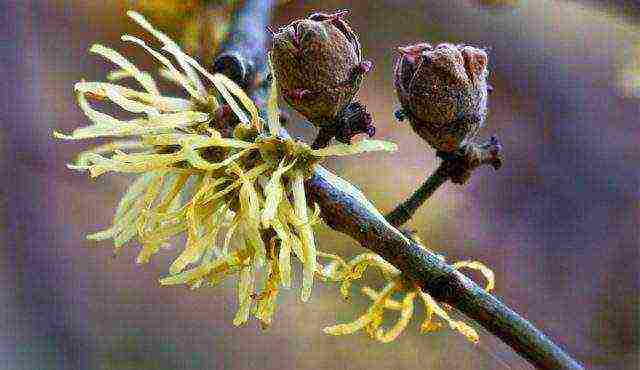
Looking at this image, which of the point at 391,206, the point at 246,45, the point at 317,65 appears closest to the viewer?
the point at 317,65

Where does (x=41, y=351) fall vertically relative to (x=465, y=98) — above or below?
below

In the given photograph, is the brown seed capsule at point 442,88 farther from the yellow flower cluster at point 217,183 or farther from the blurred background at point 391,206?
the blurred background at point 391,206

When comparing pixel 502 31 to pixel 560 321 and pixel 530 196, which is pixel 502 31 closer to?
pixel 530 196

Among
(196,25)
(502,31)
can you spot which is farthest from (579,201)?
(196,25)

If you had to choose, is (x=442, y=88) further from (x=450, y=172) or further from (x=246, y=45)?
(x=246, y=45)

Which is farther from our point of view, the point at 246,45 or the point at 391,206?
the point at 391,206

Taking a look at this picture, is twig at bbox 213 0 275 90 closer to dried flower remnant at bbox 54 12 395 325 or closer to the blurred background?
dried flower remnant at bbox 54 12 395 325

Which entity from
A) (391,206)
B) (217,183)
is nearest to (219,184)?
(217,183)
